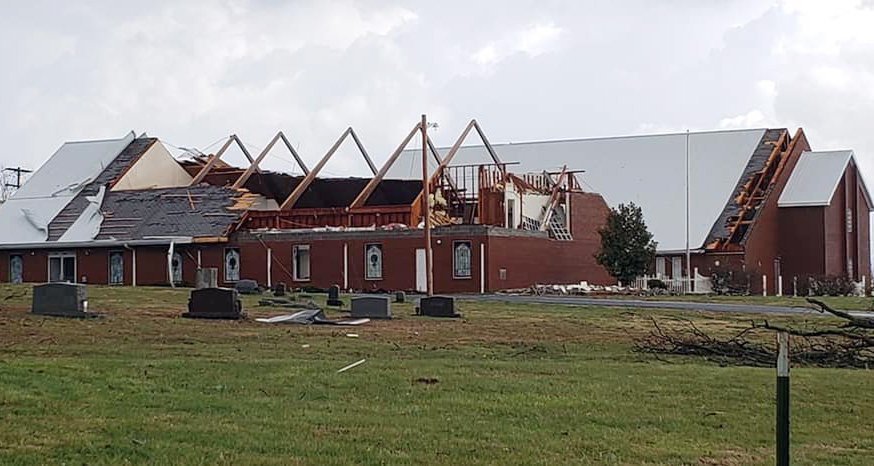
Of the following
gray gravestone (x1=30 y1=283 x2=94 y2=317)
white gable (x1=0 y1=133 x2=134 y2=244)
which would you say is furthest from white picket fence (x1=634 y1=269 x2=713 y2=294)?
gray gravestone (x1=30 y1=283 x2=94 y2=317)

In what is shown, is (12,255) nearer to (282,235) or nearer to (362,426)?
(282,235)

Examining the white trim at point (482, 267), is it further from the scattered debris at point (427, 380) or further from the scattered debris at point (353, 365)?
the scattered debris at point (427, 380)

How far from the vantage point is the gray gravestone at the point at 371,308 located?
32.9m

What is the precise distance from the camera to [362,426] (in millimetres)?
13344

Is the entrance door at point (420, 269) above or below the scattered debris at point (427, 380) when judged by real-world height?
above

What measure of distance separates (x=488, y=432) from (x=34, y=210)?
61848mm

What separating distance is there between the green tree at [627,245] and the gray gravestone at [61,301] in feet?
121

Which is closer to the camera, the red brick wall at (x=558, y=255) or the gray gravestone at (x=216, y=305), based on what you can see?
the gray gravestone at (x=216, y=305)

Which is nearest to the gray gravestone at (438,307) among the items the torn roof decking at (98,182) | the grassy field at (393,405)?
the grassy field at (393,405)

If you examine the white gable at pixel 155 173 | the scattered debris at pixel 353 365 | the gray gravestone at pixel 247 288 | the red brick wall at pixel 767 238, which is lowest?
the scattered debris at pixel 353 365

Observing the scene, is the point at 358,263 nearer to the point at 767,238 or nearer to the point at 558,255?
the point at 558,255

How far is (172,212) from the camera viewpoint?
218 feet

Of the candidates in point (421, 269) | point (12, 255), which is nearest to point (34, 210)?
point (12, 255)

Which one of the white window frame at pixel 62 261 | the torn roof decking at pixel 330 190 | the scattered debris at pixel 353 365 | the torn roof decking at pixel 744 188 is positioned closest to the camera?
the scattered debris at pixel 353 365
